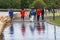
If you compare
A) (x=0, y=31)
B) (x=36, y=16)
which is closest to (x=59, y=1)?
(x=36, y=16)

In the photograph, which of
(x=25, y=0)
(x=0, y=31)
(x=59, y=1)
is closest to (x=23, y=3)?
(x=25, y=0)

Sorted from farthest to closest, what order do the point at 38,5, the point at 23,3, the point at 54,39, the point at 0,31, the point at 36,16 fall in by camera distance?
1. the point at 23,3
2. the point at 38,5
3. the point at 36,16
4. the point at 0,31
5. the point at 54,39

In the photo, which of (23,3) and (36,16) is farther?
(23,3)

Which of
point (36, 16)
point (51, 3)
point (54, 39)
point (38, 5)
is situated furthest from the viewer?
point (38, 5)

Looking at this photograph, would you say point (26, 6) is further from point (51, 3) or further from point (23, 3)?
point (51, 3)

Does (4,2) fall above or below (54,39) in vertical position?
above

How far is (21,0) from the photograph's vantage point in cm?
8856

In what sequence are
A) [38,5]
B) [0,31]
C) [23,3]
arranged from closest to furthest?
[0,31]
[38,5]
[23,3]

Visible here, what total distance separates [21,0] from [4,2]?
5.93 metres

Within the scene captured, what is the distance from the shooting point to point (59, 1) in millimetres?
74750

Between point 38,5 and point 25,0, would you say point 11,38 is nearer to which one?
point 38,5

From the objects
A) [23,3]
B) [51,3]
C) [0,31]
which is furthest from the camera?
[23,3]

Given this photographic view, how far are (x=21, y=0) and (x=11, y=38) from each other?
6964cm

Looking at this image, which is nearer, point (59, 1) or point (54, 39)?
point (54, 39)
